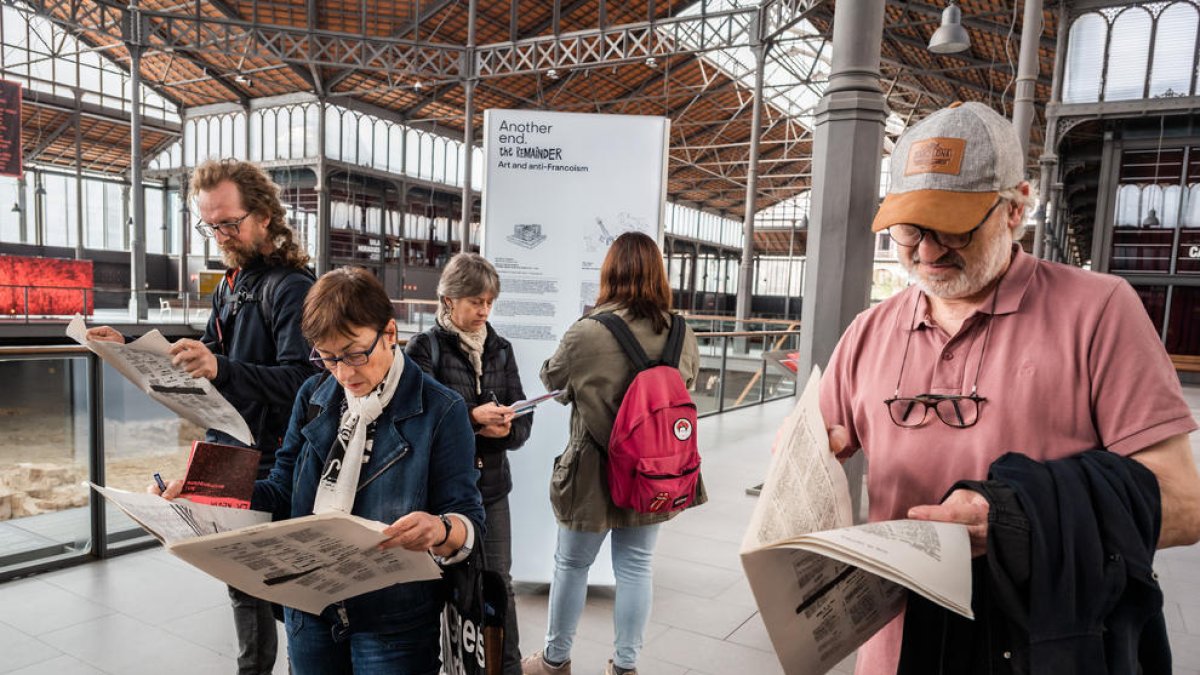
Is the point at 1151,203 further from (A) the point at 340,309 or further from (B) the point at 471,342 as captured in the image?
(A) the point at 340,309

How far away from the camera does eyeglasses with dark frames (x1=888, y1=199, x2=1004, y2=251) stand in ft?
3.44

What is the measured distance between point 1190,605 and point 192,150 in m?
28.9

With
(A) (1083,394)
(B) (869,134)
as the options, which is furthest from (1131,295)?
(B) (869,134)

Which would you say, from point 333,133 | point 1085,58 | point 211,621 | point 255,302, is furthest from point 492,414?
point 333,133

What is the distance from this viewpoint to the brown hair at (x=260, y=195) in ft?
6.37

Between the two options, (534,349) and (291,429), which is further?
(534,349)

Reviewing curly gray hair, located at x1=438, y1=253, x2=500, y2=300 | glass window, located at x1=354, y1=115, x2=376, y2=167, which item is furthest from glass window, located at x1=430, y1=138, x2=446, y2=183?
curly gray hair, located at x1=438, y1=253, x2=500, y2=300

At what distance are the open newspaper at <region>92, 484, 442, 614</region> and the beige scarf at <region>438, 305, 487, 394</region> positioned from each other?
3.50ft

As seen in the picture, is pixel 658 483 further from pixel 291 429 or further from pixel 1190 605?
pixel 1190 605

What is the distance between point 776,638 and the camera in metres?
0.95

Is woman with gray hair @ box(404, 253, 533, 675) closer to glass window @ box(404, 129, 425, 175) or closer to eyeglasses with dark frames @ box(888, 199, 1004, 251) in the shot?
eyeglasses with dark frames @ box(888, 199, 1004, 251)

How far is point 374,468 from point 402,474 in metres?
0.06

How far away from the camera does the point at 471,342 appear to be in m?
2.35

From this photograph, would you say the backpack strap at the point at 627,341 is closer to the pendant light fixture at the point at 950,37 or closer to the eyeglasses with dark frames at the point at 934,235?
the eyeglasses with dark frames at the point at 934,235
